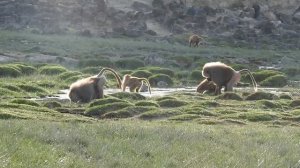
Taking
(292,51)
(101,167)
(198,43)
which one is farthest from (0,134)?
(292,51)

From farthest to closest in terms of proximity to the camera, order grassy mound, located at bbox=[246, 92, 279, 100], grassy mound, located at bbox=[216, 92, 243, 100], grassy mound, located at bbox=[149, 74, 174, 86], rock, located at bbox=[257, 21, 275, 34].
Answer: rock, located at bbox=[257, 21, 275, 34], grassy mound, located at bbox=[149, 74, 174, 86], grassy mound, located at bbox=[246, 92, 279, 100], grassy mound, located at bbox=[216, 92, 243, 100]

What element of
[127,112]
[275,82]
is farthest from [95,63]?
[127,112]

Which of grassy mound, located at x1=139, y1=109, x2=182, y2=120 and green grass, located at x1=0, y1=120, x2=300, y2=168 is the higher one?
green grass, located at x1=0, y1=120, x2=300, y2=168

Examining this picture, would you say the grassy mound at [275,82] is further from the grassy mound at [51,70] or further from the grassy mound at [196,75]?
the grassy mound at [51,70]

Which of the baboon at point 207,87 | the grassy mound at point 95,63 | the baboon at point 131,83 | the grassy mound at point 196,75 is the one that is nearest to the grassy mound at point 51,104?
the baboon at point 131,83

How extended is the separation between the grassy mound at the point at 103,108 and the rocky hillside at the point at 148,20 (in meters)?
58.6

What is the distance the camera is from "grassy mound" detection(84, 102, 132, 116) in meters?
22.8

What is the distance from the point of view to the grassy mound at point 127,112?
876 inches

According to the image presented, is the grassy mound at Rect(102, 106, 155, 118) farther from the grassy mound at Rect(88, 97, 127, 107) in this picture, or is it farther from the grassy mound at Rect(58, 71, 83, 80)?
the grassy mound at Rect(58, 71, 83, 80)

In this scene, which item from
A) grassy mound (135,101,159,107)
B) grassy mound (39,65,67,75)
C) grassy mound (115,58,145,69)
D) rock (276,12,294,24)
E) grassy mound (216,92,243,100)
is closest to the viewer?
grassy mound (135,101,159,107)

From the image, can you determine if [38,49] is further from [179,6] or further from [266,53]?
[179,6]

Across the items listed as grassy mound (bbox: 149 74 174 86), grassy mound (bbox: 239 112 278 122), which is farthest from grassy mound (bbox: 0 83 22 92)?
grassy mound (bbox: 149 74 174 86)

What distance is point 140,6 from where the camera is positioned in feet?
358

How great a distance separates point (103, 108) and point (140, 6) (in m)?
87.2
